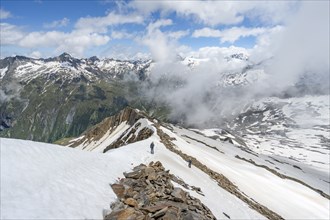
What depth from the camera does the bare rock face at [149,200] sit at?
824 inches

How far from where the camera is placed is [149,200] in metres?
23.7

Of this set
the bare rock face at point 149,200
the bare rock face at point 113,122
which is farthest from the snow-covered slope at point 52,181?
the bare rock face at point 113,122

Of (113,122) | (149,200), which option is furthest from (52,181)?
(113,122)

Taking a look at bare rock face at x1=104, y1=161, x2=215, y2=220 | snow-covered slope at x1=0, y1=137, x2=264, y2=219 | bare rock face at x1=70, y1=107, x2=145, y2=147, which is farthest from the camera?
bare rock face at x1=70, y1=107, x2=145, y2=147

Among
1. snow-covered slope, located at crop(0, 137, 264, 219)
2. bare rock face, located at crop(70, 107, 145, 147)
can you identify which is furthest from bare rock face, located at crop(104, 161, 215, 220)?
bare rock face, located at crop(70, 107, 145, 147)

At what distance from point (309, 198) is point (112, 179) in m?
61.2

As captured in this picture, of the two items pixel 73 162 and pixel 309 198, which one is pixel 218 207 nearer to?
pixel 73 162

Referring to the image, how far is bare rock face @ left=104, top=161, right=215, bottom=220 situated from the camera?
2094 cm

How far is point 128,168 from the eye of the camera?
32531mm

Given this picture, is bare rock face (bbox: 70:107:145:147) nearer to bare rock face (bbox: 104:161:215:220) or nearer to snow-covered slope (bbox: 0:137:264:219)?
bare rock face (bbox: 104:161:215:220)

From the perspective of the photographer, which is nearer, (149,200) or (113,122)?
(149,200)

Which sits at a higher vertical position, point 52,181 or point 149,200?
point 52,181

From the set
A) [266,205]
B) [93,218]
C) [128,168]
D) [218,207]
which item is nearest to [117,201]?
[93,218]

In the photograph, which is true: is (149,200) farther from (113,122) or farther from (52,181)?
(113,122)
